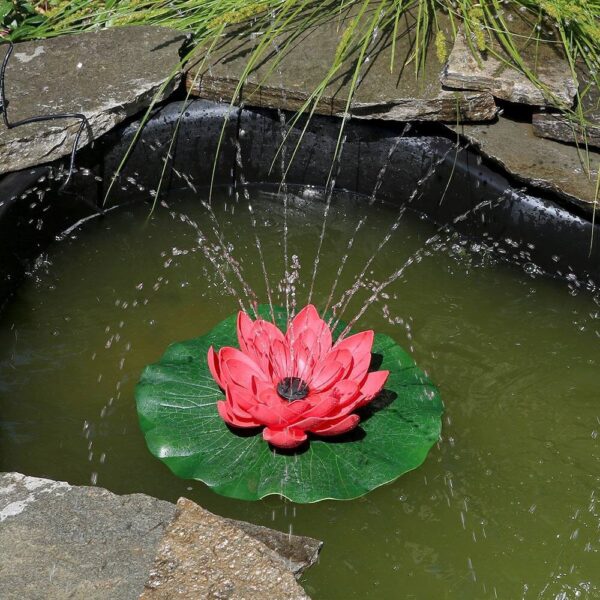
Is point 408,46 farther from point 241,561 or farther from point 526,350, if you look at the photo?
point 241,561

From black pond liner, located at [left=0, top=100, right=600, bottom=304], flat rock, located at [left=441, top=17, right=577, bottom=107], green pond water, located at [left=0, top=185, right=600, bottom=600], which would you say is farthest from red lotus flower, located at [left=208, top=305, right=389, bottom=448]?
flat rock, located at [left=441, top=17, right=577, bottom=107]

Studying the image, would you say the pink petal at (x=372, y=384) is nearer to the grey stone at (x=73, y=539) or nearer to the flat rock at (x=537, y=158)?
the grey stone at (x=73, y=539)

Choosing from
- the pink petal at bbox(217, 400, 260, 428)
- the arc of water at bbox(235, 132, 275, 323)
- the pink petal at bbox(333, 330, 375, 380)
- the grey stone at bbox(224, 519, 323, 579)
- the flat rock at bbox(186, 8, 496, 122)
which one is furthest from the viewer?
the flat rock at bbox(186, 8, 496, 122)

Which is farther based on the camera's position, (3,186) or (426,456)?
(3,186)

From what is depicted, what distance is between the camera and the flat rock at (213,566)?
194cm

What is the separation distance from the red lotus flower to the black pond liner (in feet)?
3.28

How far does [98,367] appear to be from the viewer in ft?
9.64

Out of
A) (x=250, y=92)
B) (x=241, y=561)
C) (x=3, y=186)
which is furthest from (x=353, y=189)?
(x=241, y=561)

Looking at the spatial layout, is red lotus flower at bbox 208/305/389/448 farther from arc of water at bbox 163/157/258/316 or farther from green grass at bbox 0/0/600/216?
green grass at bbox 0/0/600/216

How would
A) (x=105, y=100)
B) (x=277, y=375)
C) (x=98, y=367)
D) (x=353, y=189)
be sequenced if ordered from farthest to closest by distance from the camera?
(x=353, y=189) → (x=105, y=100) → (x=98, y=367) → (x=277, y=375)

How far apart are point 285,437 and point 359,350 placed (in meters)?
0.35

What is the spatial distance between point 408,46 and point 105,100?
45.1 inches

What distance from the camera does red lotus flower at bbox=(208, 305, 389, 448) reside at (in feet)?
8.05

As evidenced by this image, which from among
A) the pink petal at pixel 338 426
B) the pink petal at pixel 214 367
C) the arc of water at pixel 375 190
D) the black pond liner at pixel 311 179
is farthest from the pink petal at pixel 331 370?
the black pond liner at pixel 311 179
